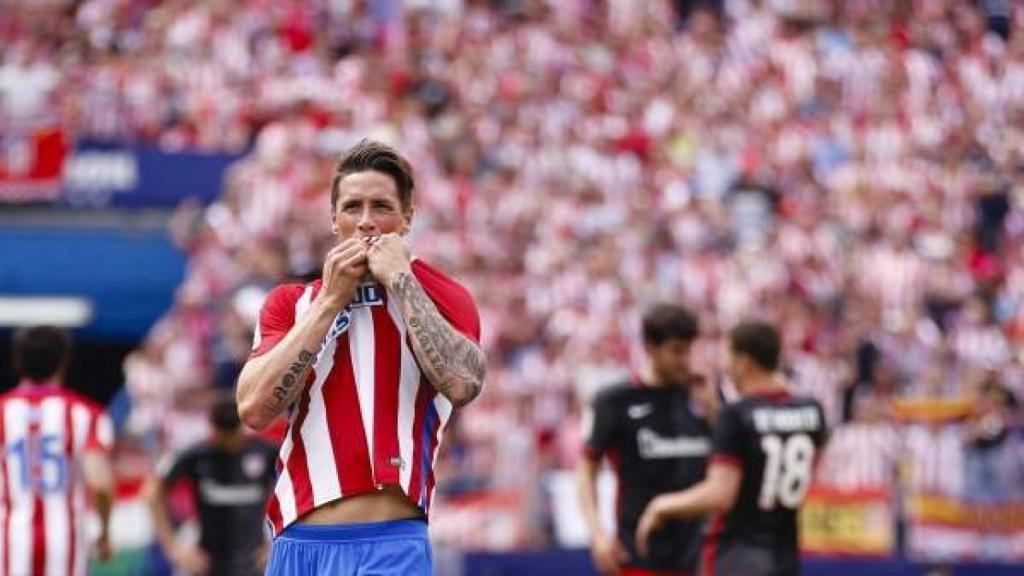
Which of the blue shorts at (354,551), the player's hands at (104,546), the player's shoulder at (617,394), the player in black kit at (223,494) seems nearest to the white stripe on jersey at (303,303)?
the blue shorts at (354,551)

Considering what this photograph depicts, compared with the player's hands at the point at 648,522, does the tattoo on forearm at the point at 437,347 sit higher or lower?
higher

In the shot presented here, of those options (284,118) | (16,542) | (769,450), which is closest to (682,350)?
(769,450)

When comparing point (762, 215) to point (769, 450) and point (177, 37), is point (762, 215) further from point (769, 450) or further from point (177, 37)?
point (769, 450)

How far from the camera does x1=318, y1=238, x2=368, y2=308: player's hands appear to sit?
632 centimetres

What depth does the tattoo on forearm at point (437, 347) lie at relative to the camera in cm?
638

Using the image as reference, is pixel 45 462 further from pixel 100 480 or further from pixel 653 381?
pixel 653 381

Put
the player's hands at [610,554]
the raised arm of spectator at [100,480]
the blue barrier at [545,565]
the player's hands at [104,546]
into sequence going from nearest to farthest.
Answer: the player's hands at [610,554]
the raised arm of spectator at [100,480]
the player's hands at [104,546]
the blue barrier at [545,565]

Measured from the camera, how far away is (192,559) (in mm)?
12305

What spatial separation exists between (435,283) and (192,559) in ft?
19.8

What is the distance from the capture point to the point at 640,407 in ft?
34.1

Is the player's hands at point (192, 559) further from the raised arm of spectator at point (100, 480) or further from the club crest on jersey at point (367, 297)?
the club crest on jersey at point (367, 297)

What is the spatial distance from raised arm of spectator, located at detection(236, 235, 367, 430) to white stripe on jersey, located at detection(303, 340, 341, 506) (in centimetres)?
12

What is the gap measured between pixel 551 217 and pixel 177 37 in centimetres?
484

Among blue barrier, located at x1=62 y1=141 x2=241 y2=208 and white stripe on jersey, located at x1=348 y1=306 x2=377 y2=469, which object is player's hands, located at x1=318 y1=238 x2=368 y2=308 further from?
blue barrier, located at x1=62 y1=141 x2=241 y2=208
